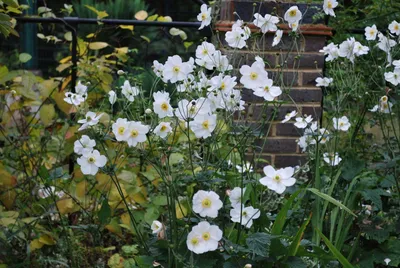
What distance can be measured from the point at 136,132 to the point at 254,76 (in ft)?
1.42

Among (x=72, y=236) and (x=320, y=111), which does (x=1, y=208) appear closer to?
(x=72, y=236)

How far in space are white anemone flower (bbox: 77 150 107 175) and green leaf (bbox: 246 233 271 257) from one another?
53 cm

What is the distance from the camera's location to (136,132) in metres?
2.16

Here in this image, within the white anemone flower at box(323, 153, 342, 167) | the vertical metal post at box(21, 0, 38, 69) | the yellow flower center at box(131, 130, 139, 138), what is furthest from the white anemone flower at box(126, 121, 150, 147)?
the vertical metal post at box(21, 0, 38, 69)

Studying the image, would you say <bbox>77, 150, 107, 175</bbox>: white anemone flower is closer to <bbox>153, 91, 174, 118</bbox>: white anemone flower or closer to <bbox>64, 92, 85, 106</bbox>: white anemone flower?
<bbox>153, 91, 174, 118</bbox>: white anemone flower

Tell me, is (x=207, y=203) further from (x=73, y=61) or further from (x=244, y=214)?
(x=73, y=61)

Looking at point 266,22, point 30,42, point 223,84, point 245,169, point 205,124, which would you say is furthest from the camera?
point 30,42

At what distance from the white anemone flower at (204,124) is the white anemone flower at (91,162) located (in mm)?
327

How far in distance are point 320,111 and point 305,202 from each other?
88 centimetres

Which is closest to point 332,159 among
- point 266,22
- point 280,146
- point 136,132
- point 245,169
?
point 245,169

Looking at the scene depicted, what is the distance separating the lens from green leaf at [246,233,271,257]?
7.09 feet

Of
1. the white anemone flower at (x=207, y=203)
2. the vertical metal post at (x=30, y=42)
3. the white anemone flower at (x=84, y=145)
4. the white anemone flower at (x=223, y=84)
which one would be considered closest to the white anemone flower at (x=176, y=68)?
the white anemone flower at (x=223, y=84)

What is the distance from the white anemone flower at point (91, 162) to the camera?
7.48 feet

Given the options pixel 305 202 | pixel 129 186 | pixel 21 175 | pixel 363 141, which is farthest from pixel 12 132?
pixel 363 141
